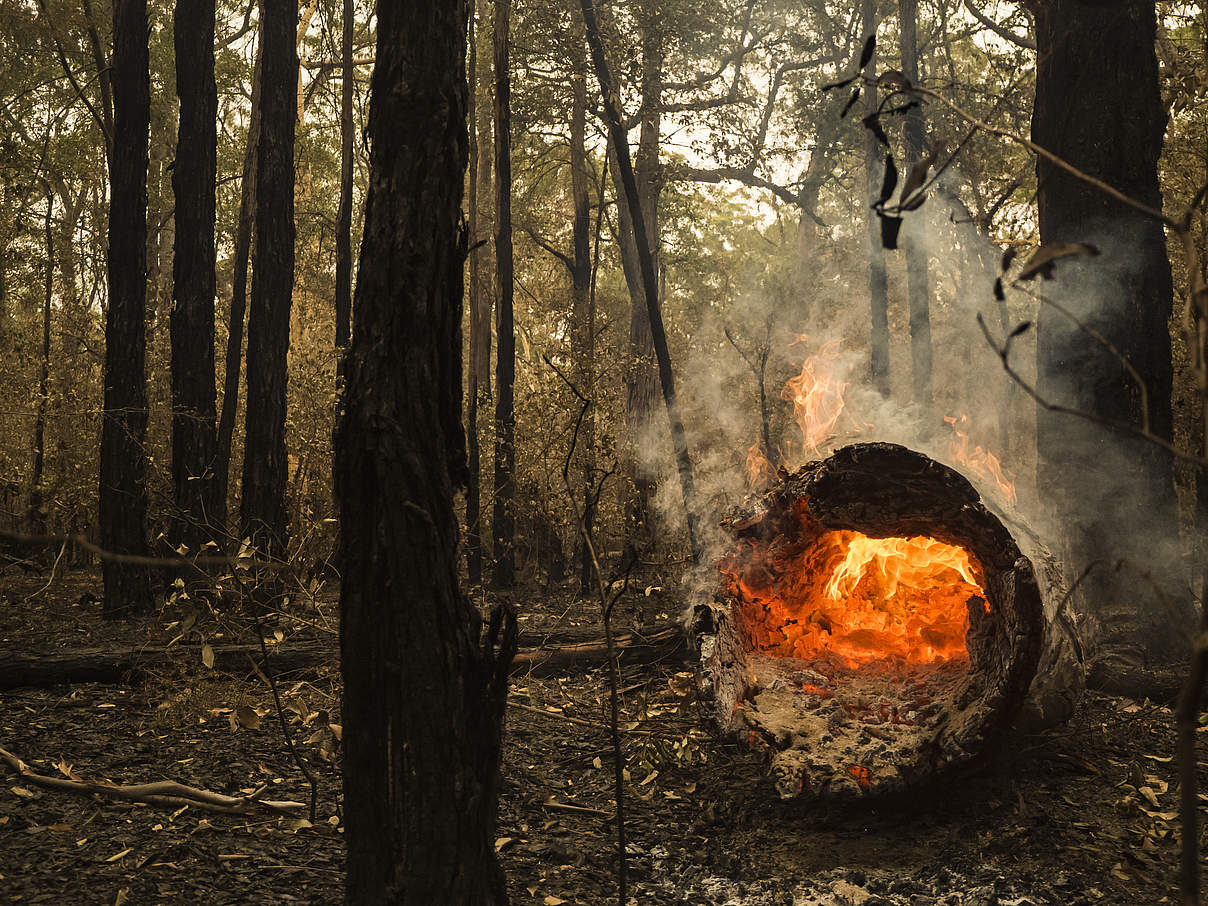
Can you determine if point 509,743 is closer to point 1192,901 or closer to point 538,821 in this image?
point 538,821

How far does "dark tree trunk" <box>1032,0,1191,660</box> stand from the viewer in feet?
19.3

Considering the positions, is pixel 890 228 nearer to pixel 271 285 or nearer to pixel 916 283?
pixel 271 285

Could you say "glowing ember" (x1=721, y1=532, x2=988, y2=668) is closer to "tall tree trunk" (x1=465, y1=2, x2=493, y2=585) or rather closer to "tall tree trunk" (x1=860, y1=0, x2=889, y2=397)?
"tall tree trunk" (x1=465, y1=2, x2=493, y2=585)

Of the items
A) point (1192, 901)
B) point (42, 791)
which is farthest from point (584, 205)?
point (1192, 901)

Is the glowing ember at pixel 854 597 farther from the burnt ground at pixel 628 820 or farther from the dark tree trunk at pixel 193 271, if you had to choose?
the dark tree trunk at pixel 193 271

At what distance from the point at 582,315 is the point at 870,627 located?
9276mm

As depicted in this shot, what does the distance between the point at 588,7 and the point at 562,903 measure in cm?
810

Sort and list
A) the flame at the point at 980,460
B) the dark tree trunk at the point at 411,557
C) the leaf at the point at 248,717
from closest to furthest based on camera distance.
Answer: the dark tree trunk at the point at 411,557 → the leaf at the point at 248,717 → the flame at the point at 980,460

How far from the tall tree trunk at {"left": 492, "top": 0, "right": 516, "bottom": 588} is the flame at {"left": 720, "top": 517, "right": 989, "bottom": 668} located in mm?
5971

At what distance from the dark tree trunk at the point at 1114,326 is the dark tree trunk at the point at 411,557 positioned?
4652 millimetres

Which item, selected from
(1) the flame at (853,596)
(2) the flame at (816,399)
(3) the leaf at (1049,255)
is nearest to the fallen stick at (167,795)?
(1) the flame at (853,596)

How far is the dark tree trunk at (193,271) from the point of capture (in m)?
8.72

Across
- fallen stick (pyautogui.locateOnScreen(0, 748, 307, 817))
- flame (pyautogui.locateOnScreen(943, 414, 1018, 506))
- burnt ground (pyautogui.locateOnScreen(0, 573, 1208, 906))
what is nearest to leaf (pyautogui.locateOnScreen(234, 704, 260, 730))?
burnt ground (pyautogui.locateOnScreen(0, 573, 1208, 906))

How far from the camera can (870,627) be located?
6402 millimetres
